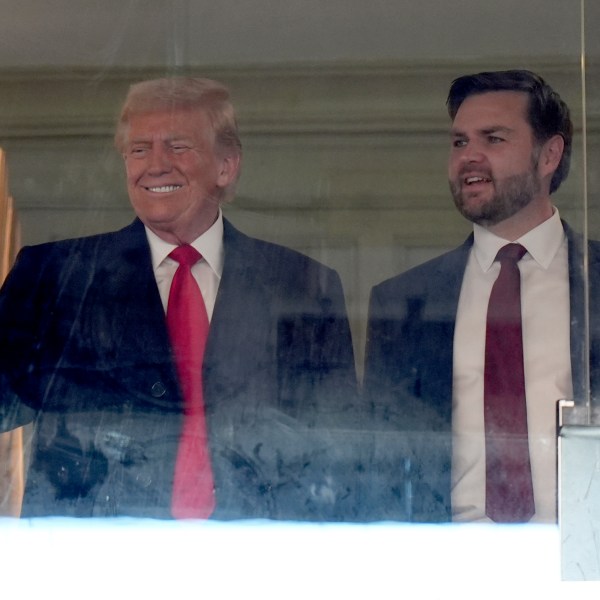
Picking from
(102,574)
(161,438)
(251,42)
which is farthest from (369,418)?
(251,42)

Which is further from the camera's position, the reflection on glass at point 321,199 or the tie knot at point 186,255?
the tie knot at point 186,255

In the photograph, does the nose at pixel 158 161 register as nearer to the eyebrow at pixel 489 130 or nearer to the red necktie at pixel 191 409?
the red necktie at pixel 191 409

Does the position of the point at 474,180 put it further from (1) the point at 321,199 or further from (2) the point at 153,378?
(2) the point at 153,378

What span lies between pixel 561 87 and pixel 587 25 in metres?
0.17

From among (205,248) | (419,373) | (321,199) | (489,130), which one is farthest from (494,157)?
(205,248)

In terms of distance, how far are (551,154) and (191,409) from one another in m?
1.10

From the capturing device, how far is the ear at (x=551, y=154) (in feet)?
10.2

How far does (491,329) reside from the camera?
10.2 ft

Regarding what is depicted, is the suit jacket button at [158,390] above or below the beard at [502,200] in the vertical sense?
below

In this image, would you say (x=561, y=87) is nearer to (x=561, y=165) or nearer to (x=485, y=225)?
(x=561, y=165)

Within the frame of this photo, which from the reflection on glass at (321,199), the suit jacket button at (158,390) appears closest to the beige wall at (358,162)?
the reflection on glass at (321,199)

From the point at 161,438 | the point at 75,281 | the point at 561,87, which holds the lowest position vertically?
the point at 161,438

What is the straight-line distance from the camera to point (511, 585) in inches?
121

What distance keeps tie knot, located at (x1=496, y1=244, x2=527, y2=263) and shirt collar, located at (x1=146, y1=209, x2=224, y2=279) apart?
2.33 ft
